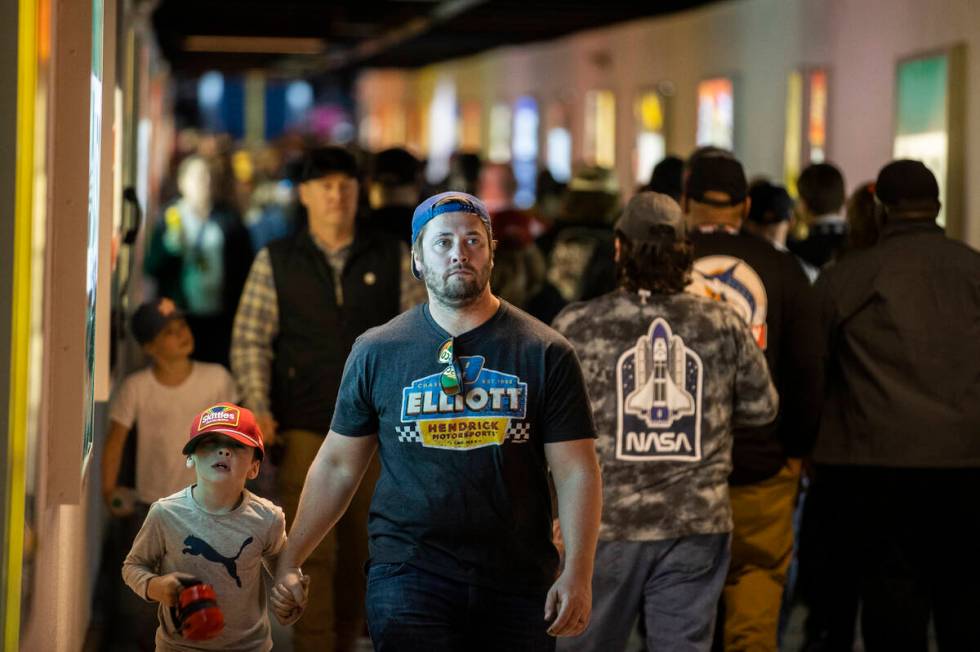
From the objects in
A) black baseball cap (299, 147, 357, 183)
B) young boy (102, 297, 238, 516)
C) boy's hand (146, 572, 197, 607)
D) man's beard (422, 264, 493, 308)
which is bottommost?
boy's hand (146, 572, 197, 607)

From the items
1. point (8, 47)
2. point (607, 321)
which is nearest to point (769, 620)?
point (607, 321)

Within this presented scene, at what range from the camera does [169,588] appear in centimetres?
414

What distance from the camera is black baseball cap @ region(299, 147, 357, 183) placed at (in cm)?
687

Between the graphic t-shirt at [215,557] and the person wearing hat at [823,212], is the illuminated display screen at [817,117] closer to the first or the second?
the person wearing hat at [823,212]

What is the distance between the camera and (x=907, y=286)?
6.54 meters

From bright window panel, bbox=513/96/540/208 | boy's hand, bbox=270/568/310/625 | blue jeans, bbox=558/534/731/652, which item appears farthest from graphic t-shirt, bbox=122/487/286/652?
bright window panel, bbox=513/96/540/208

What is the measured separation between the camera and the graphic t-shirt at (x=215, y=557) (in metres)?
4.30

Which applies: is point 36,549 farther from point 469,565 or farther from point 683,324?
point 683,324

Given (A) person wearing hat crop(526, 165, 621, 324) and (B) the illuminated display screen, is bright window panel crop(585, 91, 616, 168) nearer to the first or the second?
(B) the illuminated display screen

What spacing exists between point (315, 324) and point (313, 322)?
1 cm

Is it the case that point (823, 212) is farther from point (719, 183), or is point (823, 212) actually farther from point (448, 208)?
point (448, 208)

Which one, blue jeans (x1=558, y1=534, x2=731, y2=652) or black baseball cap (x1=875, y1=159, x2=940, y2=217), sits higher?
black baseball cap (x1=875, y1=159, x2=940, y2=217)

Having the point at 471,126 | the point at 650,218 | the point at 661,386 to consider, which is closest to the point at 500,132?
the point at 471,126

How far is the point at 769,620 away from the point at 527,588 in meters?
1.95
